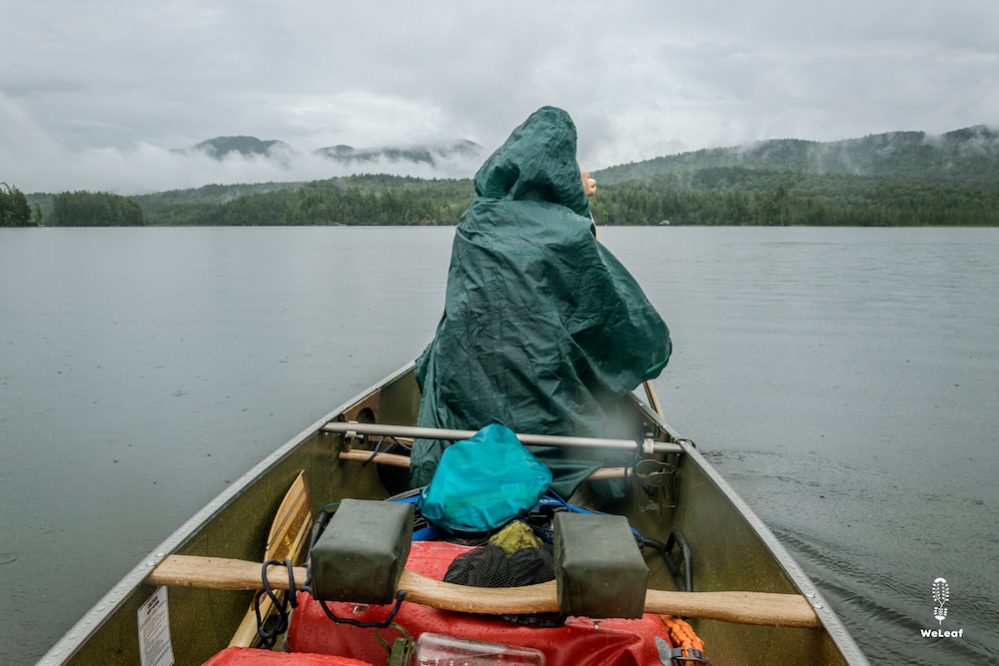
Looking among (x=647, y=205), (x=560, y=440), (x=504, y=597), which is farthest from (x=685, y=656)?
(x=647, y=205)

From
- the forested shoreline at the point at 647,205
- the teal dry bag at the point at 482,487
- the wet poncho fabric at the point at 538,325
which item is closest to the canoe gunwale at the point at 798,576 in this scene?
the wet poncho fabric at the point at 538,325

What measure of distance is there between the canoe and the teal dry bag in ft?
2.38

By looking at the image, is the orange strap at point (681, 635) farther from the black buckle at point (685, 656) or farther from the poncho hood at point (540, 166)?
the poncho hood at point (540, 166)

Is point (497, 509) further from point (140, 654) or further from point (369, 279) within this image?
point (369, 279)

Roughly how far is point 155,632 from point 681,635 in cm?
179

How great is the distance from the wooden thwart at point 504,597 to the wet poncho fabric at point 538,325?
5.23ft

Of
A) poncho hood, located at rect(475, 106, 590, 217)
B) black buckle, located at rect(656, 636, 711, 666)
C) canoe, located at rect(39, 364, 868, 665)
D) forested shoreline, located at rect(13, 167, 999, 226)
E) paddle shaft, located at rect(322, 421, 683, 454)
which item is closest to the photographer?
canoe, located at rect(39, 364, 868, 665)

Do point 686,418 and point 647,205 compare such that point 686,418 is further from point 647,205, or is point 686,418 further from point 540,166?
point 647,205

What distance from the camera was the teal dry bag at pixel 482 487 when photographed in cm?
284

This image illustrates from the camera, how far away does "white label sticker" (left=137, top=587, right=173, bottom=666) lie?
84.6 inches

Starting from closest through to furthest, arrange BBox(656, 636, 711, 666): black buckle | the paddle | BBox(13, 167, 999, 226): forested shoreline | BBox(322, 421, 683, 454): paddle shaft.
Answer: BBox(656, 636, 711, 666): black buckle
the paddle
BBox(322, 421, 683, 454): paddle shaft
BBox(13, 167, 999, 226): forested shoreline

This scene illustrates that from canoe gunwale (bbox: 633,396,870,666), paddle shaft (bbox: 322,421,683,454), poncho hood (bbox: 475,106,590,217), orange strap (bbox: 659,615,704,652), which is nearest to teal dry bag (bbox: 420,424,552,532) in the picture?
paddle shaft (bbox: 322,421,683,454)

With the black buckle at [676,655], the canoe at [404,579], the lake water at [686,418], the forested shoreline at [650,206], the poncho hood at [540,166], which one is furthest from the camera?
the forested shoreline at [650,206]

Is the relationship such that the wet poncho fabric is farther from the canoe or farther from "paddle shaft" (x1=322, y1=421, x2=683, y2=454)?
the canoe
